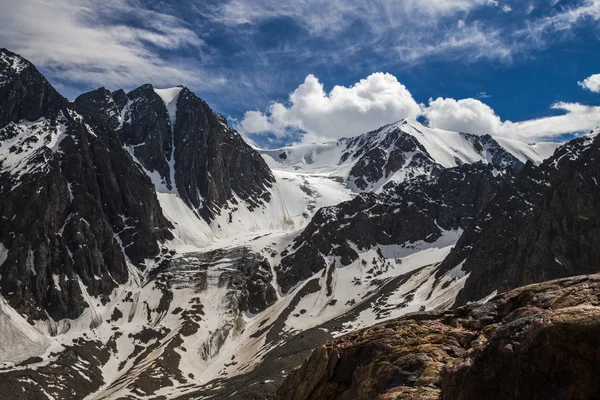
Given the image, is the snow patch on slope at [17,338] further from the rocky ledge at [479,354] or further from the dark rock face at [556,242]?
the rocky ledge at [479,354]

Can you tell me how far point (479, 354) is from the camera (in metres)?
19.0

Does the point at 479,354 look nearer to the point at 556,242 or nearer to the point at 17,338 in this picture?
the point at 556,242

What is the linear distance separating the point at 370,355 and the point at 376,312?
6769 inches

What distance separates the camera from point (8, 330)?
186 metres

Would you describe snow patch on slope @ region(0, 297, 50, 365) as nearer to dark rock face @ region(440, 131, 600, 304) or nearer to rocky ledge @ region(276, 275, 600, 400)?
dark rock face @ region(440, 131, 600, 304)

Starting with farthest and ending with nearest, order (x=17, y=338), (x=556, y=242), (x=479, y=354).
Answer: (x=17, y=338)
(x=556, y=242)
(x=479, y=354)

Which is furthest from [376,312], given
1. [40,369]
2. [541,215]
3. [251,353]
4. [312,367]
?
[312,367]

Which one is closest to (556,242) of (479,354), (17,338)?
(479,354)

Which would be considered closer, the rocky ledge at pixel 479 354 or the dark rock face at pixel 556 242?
the rocky ledge at pixel 479 354

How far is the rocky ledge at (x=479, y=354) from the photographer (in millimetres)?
16859

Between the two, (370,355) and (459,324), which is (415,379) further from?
(459,324)

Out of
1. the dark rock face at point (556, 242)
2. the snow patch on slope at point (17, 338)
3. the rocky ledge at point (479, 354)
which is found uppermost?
the rocky ledge at point (479, 354)

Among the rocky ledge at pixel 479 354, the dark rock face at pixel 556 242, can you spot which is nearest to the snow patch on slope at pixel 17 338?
the dark rock face at pixel 556 242

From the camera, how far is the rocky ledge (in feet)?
55.3
